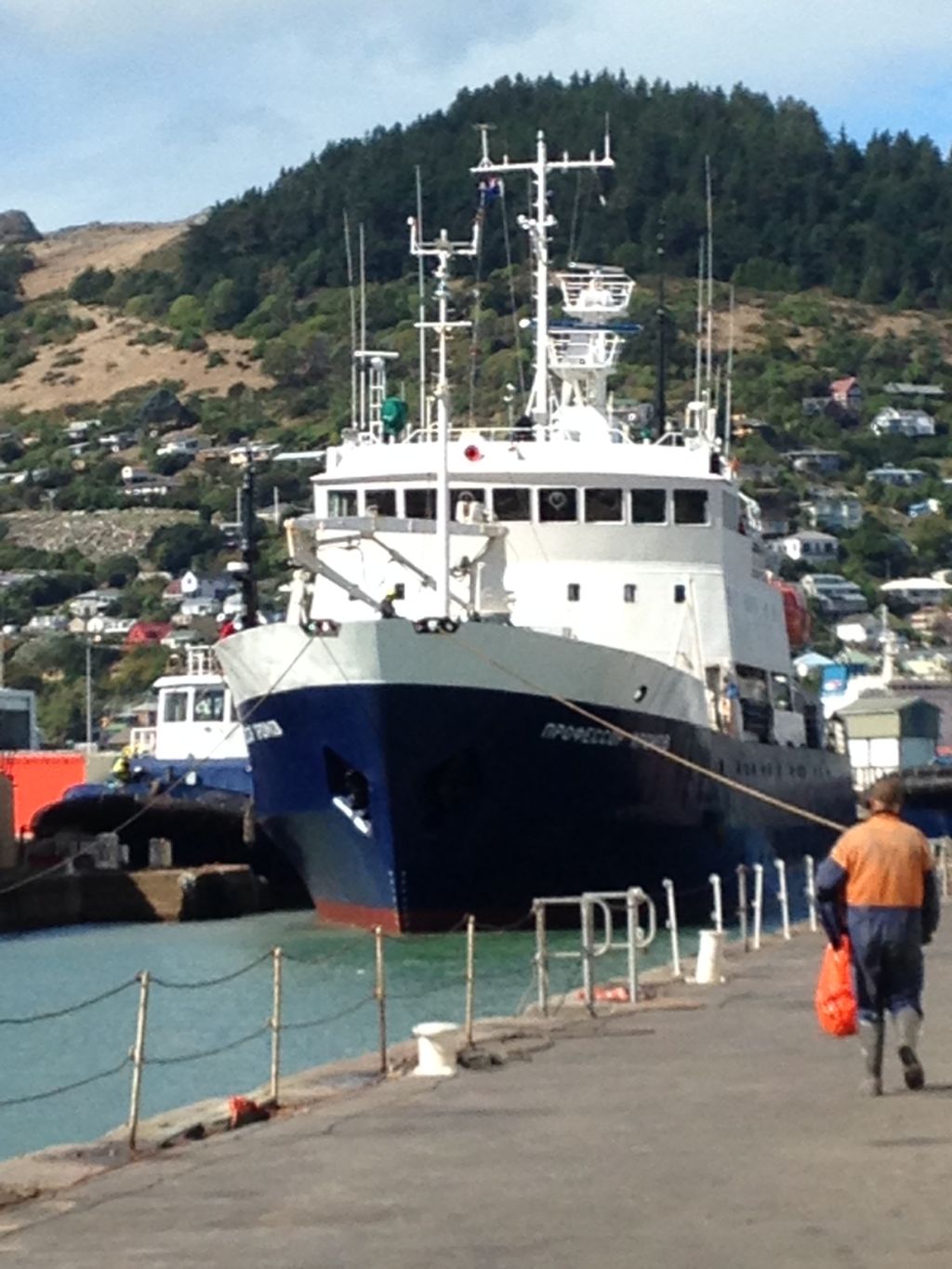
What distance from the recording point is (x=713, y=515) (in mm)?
36688

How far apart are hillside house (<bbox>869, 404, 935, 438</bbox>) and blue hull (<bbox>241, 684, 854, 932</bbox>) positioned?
156 meters

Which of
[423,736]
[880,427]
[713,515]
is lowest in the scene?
[423,736]

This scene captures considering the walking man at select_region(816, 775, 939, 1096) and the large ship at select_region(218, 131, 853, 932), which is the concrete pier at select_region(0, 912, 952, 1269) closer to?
the walking man at select_region(816, 775, 939, 1096)

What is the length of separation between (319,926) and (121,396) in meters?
163

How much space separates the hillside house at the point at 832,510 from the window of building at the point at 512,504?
131836 millimetres

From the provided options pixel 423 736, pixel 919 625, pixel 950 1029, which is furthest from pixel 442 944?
pixel 919 625

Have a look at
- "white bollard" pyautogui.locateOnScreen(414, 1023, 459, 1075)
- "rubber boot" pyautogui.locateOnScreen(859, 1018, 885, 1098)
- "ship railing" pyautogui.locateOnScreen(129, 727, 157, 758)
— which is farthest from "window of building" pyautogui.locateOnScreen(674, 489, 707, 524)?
"ship railing" pyautogui.locateOnScreen(129, 727, 157, 758)

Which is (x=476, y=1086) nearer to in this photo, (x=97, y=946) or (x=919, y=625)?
(x=97, y=946)

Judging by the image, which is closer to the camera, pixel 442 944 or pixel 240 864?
pixel 442 944

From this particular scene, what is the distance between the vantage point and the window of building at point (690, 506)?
3631cm

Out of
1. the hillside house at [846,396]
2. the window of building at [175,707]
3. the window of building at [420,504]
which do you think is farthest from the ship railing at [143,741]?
the hillside house at [846,396]

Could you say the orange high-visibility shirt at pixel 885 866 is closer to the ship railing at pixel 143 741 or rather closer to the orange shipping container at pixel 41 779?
the orange shipping container at pixel 41 779

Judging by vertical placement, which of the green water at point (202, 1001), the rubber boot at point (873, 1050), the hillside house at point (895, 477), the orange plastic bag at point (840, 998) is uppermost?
the hillside house at point (895, 477)

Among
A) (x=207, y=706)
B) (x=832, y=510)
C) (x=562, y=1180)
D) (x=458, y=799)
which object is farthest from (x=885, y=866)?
(x=832, y=510)
